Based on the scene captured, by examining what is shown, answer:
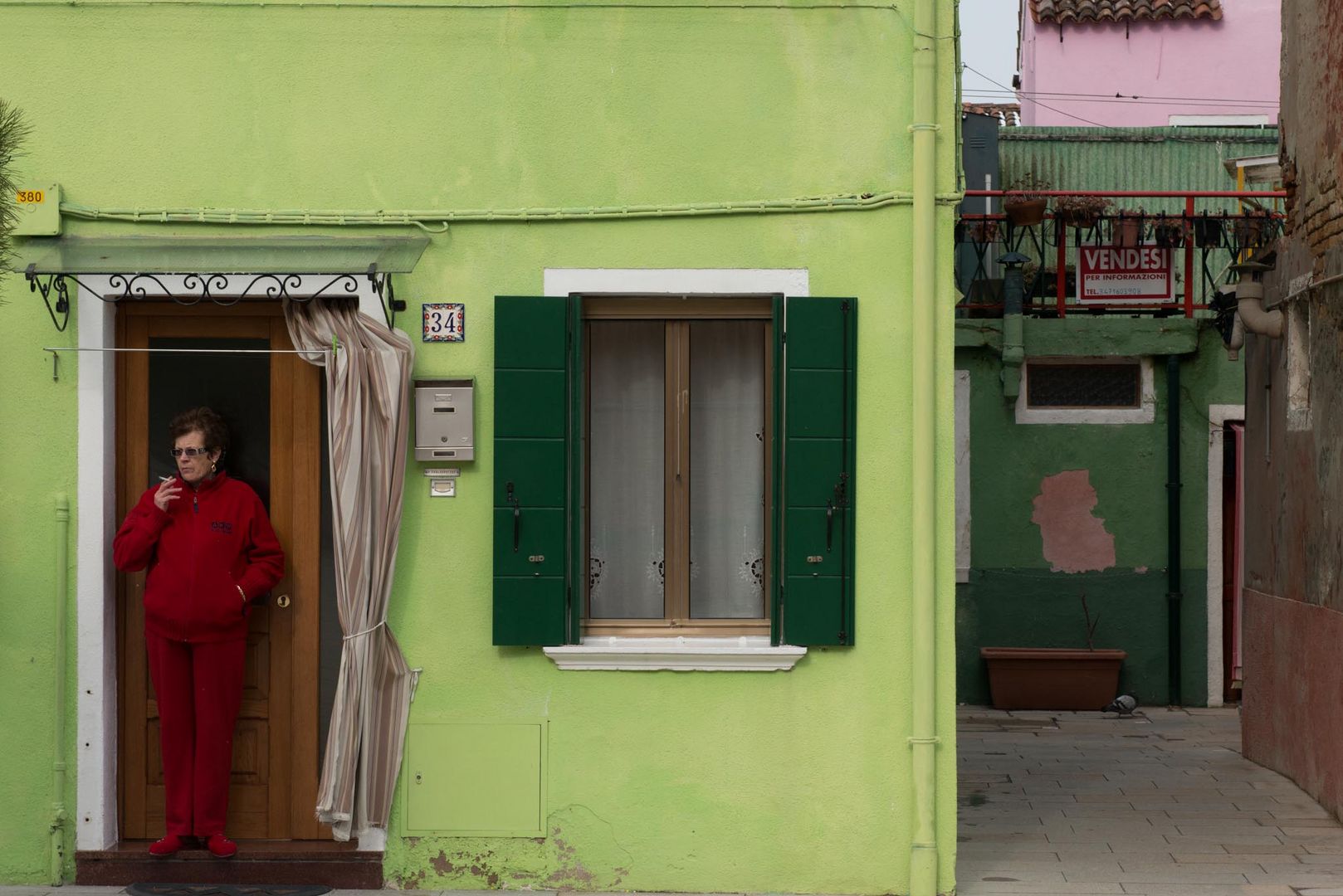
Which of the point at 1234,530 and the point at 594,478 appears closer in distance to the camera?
the point at 594,478

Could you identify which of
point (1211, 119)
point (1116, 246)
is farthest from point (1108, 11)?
point (1116, 246)

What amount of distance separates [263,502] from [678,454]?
6.16ft

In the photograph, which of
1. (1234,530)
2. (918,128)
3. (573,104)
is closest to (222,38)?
(573,104)

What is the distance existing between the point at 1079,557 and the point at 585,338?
7.65 meters

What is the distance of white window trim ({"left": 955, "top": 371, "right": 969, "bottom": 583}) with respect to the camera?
1379 cm

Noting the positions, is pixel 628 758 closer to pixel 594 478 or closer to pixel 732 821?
pixel 732 821

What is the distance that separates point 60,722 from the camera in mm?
7102

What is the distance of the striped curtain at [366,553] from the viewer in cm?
699

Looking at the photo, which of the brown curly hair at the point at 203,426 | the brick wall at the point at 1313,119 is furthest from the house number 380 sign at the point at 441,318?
the brick wall at the point at 1313,119

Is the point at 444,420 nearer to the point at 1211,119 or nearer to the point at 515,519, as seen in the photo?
the point at 515,519

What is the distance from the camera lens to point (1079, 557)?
1382 centimetres

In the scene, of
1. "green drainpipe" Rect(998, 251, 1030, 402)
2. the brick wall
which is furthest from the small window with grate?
the brick wall

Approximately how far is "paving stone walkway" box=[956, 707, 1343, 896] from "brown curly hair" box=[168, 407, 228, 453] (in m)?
3.83

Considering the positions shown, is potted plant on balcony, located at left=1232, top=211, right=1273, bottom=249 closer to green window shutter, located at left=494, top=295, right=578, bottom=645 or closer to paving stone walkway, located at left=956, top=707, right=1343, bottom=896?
paving stone walkway, located at left=956, top=707, right=1343, bottom=896
